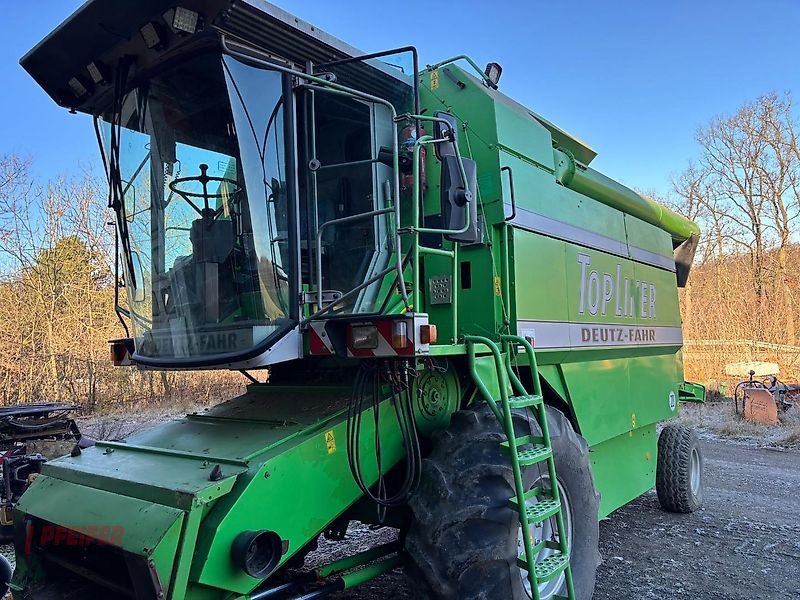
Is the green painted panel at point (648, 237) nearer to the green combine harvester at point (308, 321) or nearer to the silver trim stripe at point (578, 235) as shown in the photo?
the silver trim stripe at point (578, 235)

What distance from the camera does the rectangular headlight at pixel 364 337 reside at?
2844 mm

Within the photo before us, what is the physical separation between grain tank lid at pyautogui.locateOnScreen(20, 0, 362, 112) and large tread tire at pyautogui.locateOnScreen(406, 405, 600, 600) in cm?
207

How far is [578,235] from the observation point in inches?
179

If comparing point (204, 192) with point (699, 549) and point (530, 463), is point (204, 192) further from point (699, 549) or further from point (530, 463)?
point (699, 549)

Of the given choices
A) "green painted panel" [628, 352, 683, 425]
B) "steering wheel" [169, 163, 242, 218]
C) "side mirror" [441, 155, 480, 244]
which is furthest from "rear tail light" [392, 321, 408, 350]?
"green painted panel" [628, 352, 683, 425]

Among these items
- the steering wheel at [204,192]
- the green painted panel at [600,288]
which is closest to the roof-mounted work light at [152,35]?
the steering wheel at [204,192]

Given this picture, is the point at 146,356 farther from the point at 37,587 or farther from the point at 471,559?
the point at 471,559

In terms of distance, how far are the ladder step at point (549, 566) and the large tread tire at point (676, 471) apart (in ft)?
10.8

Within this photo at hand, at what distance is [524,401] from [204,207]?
6.42 feet

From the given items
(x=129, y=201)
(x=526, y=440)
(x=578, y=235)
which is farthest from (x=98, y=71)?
(x=578, y=235)

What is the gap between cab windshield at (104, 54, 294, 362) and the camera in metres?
3.01

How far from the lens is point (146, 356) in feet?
11.6

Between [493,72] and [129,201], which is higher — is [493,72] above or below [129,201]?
above

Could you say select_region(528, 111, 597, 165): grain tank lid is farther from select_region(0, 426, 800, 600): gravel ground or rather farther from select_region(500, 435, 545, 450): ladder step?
select_region(0, 426, 800, 600): gravel ground
